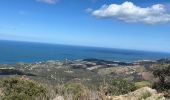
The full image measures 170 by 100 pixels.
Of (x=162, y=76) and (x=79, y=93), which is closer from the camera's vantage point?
(x=79, y=93)

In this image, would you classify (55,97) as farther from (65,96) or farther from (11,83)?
(11,83)

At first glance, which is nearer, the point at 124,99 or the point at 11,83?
the point at 124,99

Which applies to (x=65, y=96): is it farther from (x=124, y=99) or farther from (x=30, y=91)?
(x=30, y=91)

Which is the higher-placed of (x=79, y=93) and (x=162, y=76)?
(x=79, y=93)

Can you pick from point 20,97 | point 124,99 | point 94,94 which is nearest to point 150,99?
point 124,99

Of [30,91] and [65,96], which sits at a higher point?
[65,96]

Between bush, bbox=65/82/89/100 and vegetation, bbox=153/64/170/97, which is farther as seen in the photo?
vegetation, bbox=153/64/170/97

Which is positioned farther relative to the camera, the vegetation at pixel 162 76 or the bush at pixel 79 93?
the vegetation at pixel 162 76

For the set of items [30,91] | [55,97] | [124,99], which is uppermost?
[55,97]

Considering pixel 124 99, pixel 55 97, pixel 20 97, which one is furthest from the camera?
pixel 20 97

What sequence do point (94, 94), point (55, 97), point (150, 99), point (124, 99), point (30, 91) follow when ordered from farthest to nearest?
point (30, 91) < point (124, 99) < point (150, 99) < point (55, 97) < point (94, 94)
